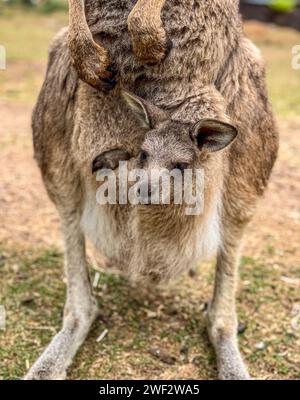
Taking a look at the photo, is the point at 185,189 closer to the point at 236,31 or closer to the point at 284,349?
the point at 236,31

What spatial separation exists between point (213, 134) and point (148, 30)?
470mm

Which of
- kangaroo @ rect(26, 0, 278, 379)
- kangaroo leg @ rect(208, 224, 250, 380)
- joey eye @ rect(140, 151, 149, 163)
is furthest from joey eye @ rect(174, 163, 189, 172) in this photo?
kangaroo leg @ rect(208, 224, 250, 380)

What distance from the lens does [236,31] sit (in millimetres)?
2832

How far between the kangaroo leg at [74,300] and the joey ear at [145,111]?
678 mm

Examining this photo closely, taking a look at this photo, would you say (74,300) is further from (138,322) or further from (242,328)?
(242,328)

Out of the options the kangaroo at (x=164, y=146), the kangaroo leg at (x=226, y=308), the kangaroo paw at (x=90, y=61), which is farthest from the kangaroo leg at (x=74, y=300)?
the kangaroo paw at (x=90, y=61)

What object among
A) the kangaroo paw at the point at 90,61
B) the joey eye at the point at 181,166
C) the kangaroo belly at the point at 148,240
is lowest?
the kangaroo belly at the point at 148,240

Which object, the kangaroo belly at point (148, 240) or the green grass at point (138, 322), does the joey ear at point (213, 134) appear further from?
the green grass at point (138, 322)

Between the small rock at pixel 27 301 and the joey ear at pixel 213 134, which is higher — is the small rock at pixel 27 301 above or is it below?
below

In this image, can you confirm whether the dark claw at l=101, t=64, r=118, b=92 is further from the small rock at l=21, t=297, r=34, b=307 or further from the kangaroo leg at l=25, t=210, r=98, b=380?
the small rock at l=21, t=297, r=34, b=307

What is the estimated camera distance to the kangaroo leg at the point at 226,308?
302cm

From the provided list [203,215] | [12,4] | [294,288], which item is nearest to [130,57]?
[203,215]

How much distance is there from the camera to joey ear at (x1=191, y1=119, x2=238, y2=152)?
250 cm
